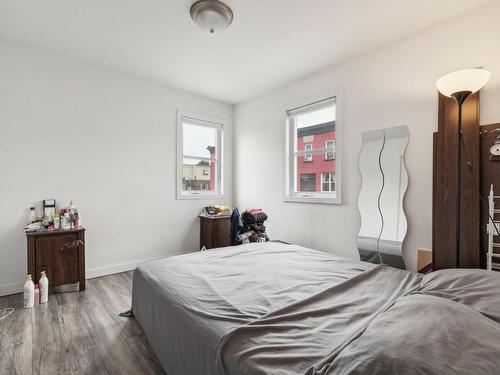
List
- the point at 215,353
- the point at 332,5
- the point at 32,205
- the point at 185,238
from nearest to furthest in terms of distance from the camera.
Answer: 1. the point at 215,353
2. the point at 332,5
3. the point at 32,205
4. the point at 185,238

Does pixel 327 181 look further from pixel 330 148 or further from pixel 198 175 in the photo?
pixel 198 175

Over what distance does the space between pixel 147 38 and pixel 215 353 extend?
275 centimetres

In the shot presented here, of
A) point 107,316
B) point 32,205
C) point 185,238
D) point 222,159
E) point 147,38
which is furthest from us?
point 222,159

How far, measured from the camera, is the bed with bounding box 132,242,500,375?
81 cm

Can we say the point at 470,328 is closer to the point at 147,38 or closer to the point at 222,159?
the point at 147,38

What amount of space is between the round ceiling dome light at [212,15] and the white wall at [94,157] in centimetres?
171

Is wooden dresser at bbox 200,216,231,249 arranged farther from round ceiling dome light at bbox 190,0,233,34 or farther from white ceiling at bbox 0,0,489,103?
round ceiling dome light at bbox 190,0,233,34

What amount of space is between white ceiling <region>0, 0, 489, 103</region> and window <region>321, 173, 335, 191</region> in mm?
1316

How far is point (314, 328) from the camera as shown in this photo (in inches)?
43.8

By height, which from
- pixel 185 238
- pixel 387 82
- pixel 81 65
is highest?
pixel 81 65

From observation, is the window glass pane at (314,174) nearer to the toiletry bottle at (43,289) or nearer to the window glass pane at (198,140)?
the window glass pane at (198,140)

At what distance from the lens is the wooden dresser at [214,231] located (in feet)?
12.4

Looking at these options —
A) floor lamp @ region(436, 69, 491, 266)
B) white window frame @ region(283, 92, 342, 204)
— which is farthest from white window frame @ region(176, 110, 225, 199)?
floor lamp @ region(436, 69, 491, 266)

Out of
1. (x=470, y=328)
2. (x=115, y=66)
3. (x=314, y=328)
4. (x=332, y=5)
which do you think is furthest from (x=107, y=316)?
(x=332, y=5)
